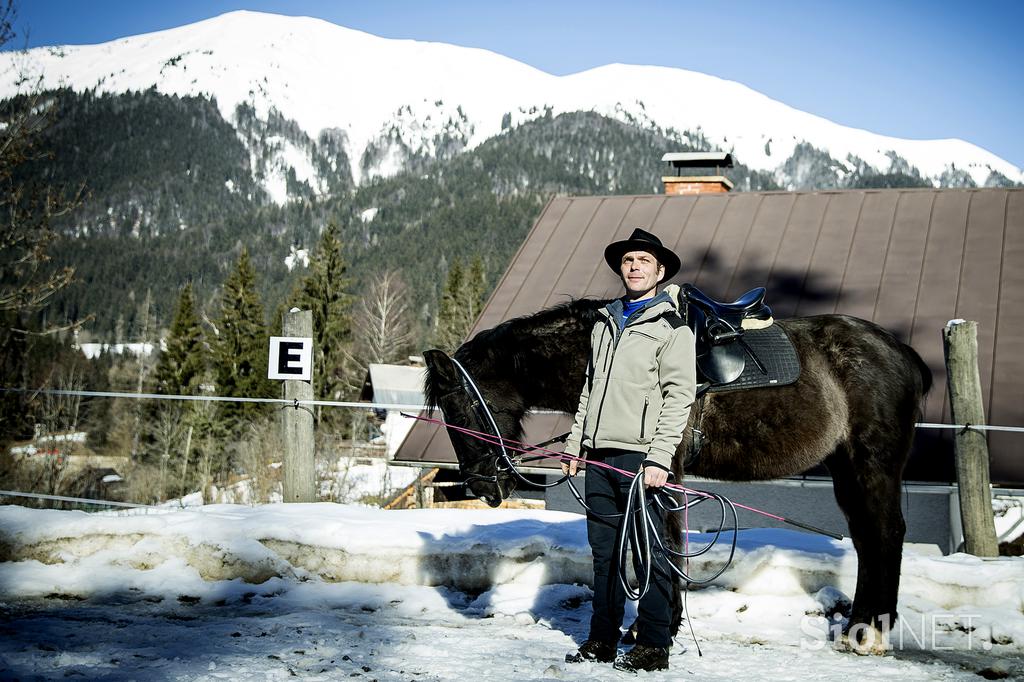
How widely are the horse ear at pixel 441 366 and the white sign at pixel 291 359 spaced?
2.21 meters

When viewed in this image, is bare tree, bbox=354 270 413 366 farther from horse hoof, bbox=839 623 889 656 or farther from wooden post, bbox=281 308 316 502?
horse hoof, bbox=839 623 889 656

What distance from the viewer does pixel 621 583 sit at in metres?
3.91

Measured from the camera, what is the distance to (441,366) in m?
4.53

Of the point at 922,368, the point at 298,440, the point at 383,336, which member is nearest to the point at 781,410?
the point at 922,368

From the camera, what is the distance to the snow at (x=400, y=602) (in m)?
3.77

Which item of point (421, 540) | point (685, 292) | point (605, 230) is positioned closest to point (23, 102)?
point (605, 230)

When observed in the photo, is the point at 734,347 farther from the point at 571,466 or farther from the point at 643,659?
the point at 643,659

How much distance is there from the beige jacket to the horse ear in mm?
930

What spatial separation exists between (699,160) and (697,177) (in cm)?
114

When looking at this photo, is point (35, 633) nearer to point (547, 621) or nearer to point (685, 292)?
point (547, 621)

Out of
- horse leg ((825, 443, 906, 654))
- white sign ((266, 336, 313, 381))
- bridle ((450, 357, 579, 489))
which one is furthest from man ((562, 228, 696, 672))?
white sign ((266, 336, 313, 381))

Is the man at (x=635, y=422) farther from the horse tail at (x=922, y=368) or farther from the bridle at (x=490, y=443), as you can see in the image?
the horse tail at (x=922, y=368)

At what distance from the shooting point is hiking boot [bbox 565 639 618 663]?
151 inches

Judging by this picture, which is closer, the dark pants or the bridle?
the dark pants
